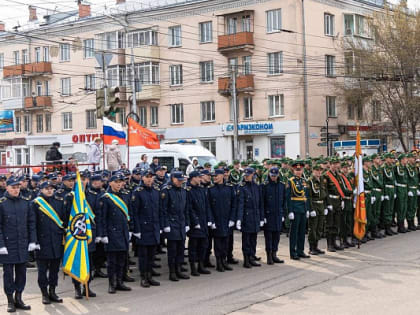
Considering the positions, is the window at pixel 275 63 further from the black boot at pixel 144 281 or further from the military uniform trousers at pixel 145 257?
the black boot at pixel 144 281

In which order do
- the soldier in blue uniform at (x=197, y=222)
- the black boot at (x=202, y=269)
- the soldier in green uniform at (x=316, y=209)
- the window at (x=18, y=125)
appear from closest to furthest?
1. the soldier in blue uniform at (x=197, y=222)
2. the black boot at (x=202, y=269)
3. the soldier in green uniform at (x=316, y=209)
4. the window at (x=18, y=125)

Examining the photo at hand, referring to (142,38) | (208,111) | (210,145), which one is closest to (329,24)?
(208,111)

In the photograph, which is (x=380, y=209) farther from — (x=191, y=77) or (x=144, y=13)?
(x=144, y=13)

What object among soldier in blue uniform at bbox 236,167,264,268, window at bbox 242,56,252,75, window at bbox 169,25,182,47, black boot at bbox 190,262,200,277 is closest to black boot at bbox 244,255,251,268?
soldier in blue uniform at bbox 236,167,264,268

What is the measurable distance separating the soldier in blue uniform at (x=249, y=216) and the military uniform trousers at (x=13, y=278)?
4.53 meters

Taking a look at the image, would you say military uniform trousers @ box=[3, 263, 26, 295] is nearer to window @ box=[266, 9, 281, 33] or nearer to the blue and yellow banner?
the blue and yellow banner

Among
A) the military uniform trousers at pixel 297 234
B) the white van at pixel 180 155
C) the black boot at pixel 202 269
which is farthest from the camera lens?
the white van at pixel 180 155

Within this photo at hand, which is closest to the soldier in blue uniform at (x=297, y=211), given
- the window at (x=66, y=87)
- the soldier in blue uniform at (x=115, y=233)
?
the soldier in blue uniform at (x=115, y=233)

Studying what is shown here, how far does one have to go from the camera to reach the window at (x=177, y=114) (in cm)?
4659

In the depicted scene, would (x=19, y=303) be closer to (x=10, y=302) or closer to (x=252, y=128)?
(x=10, y=302)

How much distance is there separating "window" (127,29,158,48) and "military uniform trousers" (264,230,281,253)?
36.0 metres

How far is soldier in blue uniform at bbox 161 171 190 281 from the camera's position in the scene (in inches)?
443

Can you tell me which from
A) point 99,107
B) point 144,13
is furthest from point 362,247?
point 144,13

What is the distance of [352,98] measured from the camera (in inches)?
1593
